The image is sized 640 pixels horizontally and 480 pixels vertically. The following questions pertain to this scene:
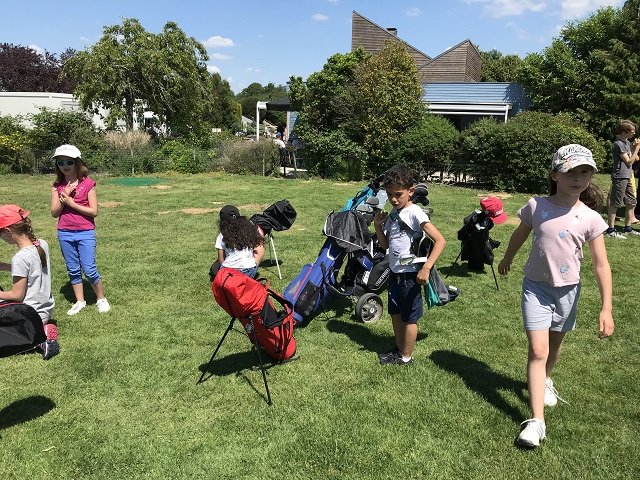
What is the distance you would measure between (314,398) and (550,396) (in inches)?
65.1

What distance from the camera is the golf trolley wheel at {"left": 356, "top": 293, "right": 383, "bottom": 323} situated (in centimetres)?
488

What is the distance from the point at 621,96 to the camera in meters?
18.7

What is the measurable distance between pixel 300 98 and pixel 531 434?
19579 millimetres

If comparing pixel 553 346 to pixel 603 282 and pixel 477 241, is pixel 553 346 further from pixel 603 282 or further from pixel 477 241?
pixel 477 241

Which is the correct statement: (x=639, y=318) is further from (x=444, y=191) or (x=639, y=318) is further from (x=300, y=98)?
(x=300, y=98)

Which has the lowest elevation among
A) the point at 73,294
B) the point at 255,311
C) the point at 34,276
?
the point at 73,294

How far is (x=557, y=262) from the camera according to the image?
2.96 metres

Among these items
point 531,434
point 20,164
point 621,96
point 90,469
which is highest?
point 621,96

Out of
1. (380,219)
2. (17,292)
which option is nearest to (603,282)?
(380,219)

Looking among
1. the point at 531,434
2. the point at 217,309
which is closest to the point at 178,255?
the point at 217,309

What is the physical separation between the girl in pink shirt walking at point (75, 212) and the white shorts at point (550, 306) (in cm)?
405

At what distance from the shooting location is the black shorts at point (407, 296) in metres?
3.79

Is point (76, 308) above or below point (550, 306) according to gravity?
below

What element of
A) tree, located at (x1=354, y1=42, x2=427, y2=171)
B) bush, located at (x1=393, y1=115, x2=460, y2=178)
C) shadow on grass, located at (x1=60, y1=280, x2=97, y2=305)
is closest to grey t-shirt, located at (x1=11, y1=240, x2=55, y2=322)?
shadow on grass, located at (x1=60, y1=280, x2=97, y2=305)
